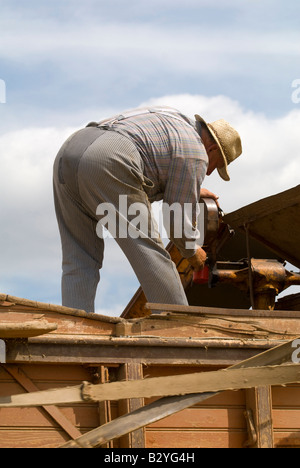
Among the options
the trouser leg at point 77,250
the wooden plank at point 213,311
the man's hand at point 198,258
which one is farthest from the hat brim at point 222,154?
the wooden plank at point 213,311

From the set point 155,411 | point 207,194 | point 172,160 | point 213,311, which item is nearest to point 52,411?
point 155,411

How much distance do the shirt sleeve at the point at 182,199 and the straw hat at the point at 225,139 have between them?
17.0 inches

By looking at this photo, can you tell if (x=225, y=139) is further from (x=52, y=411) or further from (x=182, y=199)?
(x=52, y=411)

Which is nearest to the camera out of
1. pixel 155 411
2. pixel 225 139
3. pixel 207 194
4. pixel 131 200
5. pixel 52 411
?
pixel 155 411

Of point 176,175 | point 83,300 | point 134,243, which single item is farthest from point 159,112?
point 83,300

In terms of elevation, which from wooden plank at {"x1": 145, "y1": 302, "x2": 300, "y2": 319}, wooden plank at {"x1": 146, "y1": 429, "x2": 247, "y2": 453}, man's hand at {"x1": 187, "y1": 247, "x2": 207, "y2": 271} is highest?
man's hand at {"x1": 187, "y1": 247, "x2": 207, "y2": 271}

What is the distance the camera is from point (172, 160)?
502 centimetres

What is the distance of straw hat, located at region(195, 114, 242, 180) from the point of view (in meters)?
5.46

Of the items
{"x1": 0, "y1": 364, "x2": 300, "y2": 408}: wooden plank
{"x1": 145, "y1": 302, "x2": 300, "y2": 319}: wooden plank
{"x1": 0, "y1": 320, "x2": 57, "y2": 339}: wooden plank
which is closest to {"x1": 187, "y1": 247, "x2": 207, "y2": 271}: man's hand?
{"x1": 145, "y1": 302, "x2": 300, "y2": 319}: wooden plank

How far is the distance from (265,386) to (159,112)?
6.27 feet

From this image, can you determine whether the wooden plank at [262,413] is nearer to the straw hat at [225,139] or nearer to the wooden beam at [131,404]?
the wooden beam at [131,404]

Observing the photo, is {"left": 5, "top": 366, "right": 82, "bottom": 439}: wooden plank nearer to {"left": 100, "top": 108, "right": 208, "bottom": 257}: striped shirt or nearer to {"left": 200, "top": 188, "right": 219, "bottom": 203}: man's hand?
{"left": 100, "top": 108, "right": 208, "bottom": 257}: striped shirt

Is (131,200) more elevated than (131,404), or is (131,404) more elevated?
(131,200)

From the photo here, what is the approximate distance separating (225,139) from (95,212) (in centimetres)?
110
